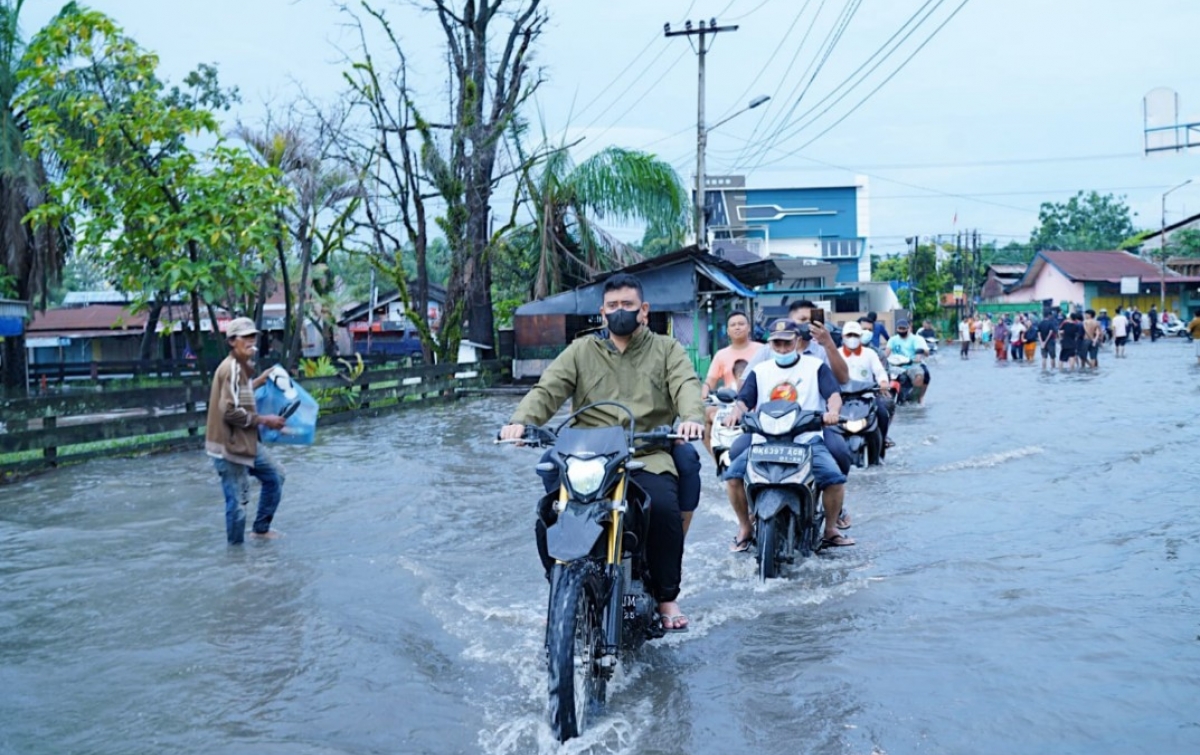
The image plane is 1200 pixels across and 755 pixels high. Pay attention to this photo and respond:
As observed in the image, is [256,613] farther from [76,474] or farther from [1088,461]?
[1088,461]

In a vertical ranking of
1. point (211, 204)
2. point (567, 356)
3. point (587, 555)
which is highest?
point (211, 204)

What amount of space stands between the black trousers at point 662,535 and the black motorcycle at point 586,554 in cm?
10

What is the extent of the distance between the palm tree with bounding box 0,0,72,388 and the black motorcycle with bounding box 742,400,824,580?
56.8 ft

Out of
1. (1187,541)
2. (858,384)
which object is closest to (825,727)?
(1187,541)

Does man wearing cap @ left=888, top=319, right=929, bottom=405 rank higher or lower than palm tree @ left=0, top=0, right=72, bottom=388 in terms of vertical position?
lower

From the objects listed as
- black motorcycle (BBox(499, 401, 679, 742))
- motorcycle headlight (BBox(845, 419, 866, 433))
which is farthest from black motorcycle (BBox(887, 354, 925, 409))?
black motorcycle (BBox(499, 401, 679, 742))

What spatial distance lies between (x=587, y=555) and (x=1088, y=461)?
9.50 metres

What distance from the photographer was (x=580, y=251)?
3066 centimetres

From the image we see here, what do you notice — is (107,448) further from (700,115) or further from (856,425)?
(700,115)

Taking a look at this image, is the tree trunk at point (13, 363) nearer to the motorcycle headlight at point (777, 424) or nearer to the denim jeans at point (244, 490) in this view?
the denim jeans at point (244, 490)

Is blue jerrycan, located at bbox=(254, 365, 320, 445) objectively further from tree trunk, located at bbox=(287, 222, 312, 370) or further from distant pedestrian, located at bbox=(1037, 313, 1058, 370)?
distant pedestrian, located at bbox=(1037, 313, 1058, 370)

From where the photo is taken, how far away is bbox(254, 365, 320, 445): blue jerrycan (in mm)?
8688

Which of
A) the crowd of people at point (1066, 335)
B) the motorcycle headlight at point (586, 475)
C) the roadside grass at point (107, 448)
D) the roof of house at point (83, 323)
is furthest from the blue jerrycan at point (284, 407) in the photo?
the roof of house at point (83, 323)

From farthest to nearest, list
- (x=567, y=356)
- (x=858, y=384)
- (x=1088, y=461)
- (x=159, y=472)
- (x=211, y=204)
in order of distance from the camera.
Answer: (x=211, y=204)
(x=159, y=472)
(x=1088, y=461)
(x=858, y=384)
(x=567, y=356)
